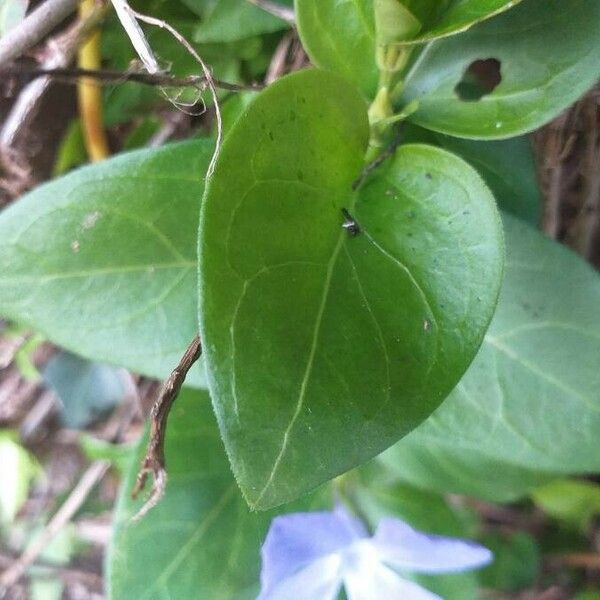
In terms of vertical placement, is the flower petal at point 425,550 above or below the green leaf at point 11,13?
below

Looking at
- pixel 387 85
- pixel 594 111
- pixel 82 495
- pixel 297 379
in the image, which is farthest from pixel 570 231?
pixel 82 495

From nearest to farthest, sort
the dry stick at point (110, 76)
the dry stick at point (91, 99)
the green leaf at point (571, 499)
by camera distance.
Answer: the dry stick at point (110, 76)
the dry stick at point (91, 99)
the green leaf at point (571, 499)

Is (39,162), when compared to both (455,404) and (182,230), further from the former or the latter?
(455,404)

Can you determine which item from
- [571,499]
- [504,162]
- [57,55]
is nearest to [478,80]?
[504,162]

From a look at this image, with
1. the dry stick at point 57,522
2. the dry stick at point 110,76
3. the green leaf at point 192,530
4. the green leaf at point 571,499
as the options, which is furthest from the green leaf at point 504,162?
the dry stick at point 57,522

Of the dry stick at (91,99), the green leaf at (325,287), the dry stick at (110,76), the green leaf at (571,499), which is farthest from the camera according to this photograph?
the green leaf at (571,499)

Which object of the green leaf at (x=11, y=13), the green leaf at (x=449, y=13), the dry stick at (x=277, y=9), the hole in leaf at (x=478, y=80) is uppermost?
the green leaf at (x=449, y=13)

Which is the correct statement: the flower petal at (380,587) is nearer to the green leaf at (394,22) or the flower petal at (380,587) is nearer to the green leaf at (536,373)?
the green leaf at (536,373)

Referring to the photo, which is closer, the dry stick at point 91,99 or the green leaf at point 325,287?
the green leaf at point 325,287
